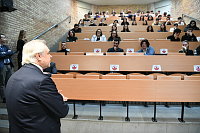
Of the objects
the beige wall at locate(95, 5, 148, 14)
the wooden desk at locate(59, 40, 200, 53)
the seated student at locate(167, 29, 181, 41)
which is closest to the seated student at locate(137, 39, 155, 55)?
the wooden desk at locate(59, 40, 200, 53)

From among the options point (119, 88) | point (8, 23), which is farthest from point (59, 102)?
point (8, 23)

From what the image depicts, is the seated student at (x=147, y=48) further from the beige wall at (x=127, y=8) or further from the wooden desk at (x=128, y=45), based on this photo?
the beige wall at (x=127, y=8)

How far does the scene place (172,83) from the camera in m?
2.02

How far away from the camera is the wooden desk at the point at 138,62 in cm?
319

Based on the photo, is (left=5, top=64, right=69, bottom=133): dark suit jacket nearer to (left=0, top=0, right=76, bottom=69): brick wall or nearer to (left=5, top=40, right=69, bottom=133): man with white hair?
(left=5, top=40, right=69, bottom=133): man with white hair

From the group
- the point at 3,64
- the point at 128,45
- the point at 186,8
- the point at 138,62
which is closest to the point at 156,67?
the point at 138,62

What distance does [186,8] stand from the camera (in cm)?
772

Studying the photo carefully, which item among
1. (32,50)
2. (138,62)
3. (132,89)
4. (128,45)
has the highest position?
(128,45)

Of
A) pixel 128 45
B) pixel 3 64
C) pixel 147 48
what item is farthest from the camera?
pixel 128 45

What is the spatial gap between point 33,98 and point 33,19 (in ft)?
13.9

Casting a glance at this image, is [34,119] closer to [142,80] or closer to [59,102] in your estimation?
[59,102]

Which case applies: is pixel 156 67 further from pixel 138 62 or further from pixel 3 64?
pixel 3 64

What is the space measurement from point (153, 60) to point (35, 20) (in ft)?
11.4

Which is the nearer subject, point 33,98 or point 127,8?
point 33,98
